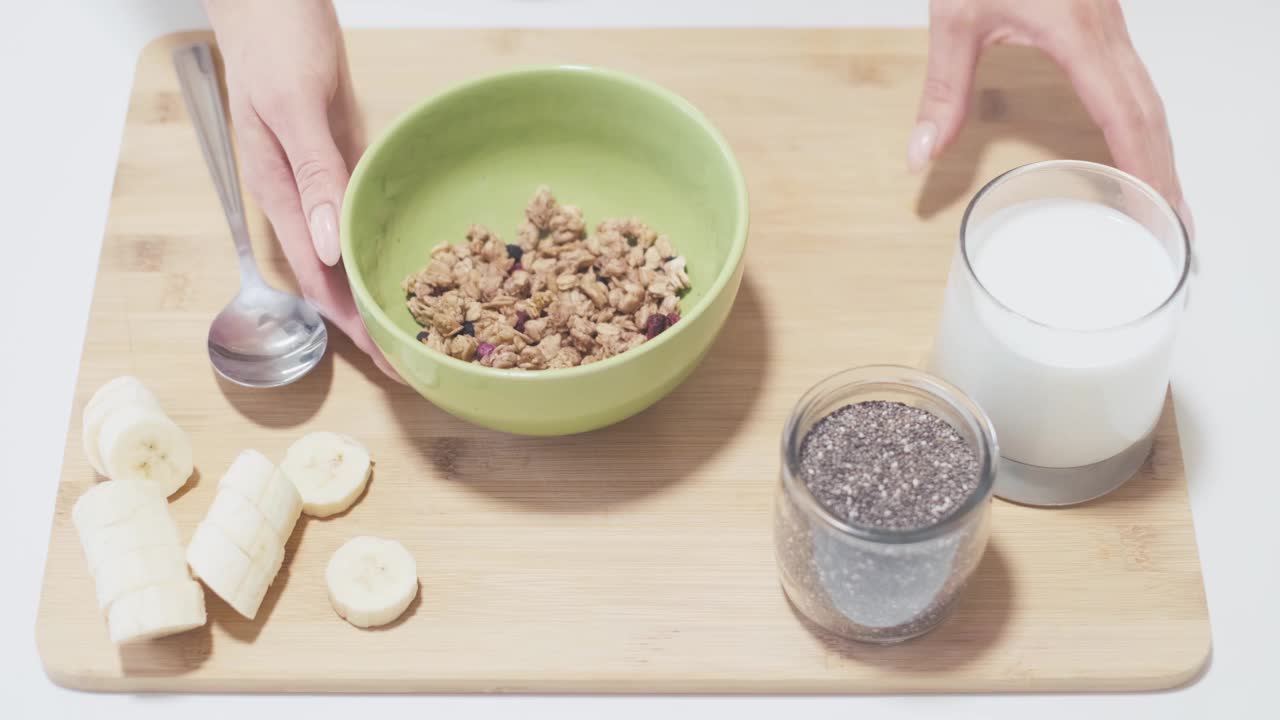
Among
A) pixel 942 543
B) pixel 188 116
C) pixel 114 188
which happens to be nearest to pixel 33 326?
pixel 114 188

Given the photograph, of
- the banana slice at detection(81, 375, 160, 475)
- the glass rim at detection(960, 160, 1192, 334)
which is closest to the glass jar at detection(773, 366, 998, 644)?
the glass rim at detection(960, 160, 1192, 334)

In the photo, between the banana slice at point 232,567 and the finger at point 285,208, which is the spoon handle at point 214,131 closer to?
the finger at point 285,208

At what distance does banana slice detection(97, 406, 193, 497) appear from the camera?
1352mm

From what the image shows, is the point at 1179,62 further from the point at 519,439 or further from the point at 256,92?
the point at 256,92

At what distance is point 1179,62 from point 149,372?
4.77 feet

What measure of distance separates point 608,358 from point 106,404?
0.56 m

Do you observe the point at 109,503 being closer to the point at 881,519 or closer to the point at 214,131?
the point at 214,131

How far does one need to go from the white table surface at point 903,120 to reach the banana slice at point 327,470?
20 cm

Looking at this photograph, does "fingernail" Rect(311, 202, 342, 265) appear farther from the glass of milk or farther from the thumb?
the glass of milk

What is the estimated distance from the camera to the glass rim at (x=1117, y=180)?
1.18 meters

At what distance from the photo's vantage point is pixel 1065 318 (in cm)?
123

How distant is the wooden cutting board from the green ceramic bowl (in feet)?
0.31

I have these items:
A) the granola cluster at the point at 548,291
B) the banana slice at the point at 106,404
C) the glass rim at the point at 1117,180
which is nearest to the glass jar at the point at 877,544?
the glass rim at the point at 1117,180

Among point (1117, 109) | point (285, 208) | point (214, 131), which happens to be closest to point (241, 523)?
point (285, 208)
